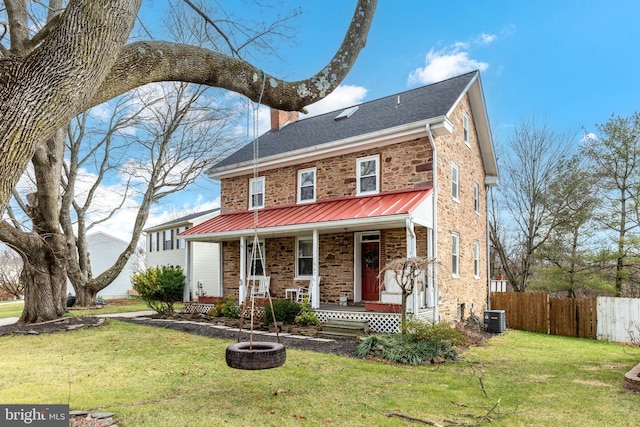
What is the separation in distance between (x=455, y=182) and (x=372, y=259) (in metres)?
4.00

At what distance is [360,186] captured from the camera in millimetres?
13594

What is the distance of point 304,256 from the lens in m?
14.8

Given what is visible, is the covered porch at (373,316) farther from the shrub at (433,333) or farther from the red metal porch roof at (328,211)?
the red metal porch roof at (328,211)

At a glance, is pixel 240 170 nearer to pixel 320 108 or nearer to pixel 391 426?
pixel 320 108

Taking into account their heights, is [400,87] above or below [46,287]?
above

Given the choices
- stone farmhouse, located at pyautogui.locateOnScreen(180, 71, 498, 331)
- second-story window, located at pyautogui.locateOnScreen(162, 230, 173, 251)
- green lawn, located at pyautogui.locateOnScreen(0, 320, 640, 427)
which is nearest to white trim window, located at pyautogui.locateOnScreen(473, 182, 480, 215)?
stone farmhouse, located at pyautogui.locateOnScreen(180, 71, 498, 331)

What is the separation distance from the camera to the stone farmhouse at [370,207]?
39.3 feet

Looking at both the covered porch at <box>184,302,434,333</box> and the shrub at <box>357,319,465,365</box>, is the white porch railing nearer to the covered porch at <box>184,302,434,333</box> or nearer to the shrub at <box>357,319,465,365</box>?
the covered porch at <box>184,302,434,333</box>

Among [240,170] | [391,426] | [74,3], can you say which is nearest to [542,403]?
[391,426]

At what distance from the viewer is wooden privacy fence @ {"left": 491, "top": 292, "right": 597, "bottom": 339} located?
14207 millimetres

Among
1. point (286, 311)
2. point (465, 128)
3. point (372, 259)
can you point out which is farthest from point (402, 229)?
point (465, 128)

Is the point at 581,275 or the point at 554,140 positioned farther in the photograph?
the point at 554,140

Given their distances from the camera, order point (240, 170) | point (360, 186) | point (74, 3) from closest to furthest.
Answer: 1. point (74, 3)
2. point (360, 186)
3. point (240, 170)

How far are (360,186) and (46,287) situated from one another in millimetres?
10665
